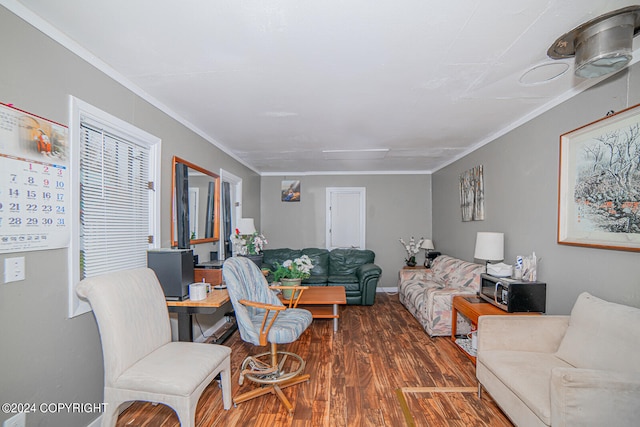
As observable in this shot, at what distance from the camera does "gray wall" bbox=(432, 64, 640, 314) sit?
1.95 meters

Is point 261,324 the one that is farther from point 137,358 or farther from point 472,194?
point 472,194

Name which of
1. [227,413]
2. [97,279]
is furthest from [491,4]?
[227,413]

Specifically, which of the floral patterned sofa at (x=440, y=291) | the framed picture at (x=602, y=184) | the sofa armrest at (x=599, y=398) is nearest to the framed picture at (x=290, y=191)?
the floral patterned sofa at (x=440, y=291)

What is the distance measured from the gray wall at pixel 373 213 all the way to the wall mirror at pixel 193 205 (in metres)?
2.40

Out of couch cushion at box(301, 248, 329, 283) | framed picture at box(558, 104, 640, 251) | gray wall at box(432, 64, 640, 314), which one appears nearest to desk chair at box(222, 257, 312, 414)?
gray wall at box(432, 64, 640, 314)

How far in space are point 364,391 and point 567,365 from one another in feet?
4.75

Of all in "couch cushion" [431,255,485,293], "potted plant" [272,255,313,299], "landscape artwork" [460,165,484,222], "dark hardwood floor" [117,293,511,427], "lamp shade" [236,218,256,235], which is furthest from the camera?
"lamp shade" [236,218,256,235]

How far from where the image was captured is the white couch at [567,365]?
4.61ft

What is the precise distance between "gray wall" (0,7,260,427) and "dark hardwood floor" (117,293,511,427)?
1.88 ft

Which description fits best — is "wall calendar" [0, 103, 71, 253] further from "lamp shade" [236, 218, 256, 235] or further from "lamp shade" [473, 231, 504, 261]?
"lamp shade" [473, 231, 504, 261]

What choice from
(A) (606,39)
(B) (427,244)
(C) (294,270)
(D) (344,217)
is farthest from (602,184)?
(D) (344,217)

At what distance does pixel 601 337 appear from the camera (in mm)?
1779

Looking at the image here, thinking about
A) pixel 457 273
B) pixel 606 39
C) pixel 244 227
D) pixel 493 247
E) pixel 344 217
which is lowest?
pixel 457 273

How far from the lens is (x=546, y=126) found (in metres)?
2.65
